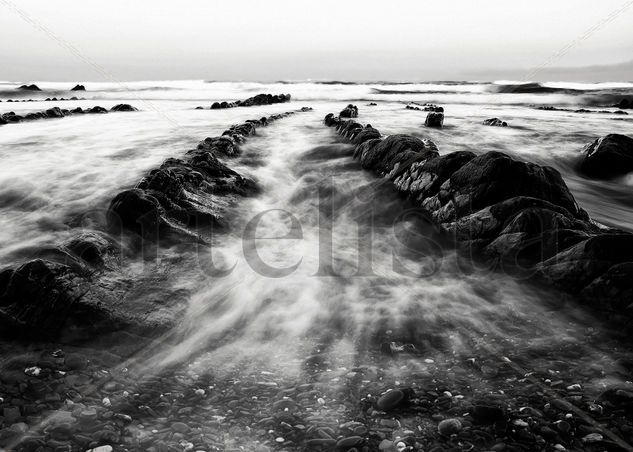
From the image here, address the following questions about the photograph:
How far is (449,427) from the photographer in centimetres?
288

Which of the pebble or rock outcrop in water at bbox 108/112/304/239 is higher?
rock outcrop in water at bbox 108/112/304/239

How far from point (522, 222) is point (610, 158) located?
313 inches

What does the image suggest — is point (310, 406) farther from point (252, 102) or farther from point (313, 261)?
point (252, 102)

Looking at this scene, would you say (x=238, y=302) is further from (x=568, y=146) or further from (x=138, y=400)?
(x=568, y=146)

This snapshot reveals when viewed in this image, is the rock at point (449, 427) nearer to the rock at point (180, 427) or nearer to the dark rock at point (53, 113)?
the rock at point (180, 427)

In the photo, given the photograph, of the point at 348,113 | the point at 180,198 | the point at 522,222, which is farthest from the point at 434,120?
the point at 180,198

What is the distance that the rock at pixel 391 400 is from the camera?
122 inches

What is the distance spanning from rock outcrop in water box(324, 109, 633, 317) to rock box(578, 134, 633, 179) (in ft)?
18.4

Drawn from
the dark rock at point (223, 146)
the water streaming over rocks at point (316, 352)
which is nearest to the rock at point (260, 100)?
the dark rock at point (223, 146)

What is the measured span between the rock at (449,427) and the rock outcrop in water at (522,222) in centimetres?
227

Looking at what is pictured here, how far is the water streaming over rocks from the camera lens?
2859 mm

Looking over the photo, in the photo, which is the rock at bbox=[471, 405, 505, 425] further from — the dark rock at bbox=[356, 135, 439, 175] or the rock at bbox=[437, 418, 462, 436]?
the dark rock at bbox=[356, 135, 439, 175]

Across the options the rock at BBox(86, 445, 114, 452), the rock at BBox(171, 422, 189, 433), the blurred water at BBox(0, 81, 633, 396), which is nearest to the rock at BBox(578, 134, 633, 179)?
the blurred water at BBox(0, 81, 633, 396)

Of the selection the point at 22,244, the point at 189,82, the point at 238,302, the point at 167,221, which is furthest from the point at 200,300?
the point at 189,82
